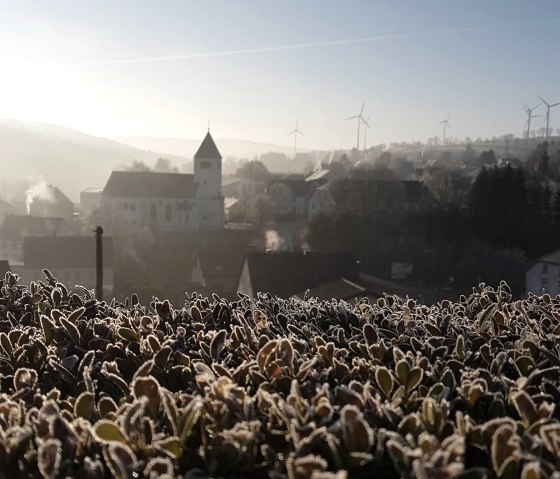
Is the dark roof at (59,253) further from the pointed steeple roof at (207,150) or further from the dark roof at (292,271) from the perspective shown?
the pointed steeple roof at (207,150)

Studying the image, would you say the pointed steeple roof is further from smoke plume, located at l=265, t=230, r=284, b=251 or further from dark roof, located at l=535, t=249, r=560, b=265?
dark roof, located at l=535, t=249, r=560, b=265

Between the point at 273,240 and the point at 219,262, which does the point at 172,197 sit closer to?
the point at 273,240

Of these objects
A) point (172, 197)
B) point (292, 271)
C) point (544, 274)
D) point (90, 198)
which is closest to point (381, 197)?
point (544, 274)

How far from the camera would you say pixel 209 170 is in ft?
192

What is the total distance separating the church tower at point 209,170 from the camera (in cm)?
5800

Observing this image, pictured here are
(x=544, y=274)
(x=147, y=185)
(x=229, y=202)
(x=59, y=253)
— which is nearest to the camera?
(x=544, y=274)

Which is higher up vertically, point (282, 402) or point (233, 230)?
point (282, 402)

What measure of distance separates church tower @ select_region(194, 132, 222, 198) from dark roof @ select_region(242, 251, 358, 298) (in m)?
32.6

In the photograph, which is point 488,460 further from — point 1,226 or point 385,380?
point 1,226

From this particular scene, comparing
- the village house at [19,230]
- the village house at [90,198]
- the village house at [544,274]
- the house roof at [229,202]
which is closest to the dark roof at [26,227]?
the village house at [19,230]

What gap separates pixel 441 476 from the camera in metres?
1.65

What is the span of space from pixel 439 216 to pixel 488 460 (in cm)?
4102

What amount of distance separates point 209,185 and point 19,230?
18.7 metres

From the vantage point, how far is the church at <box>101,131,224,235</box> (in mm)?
56219
